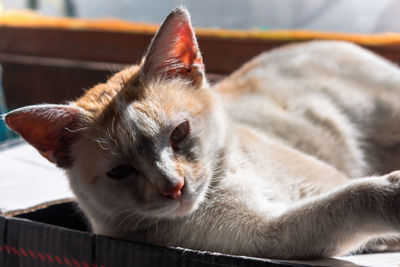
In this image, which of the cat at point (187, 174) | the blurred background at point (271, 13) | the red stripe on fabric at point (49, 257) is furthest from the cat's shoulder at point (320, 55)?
the red stripe on fabric at point (49, 257)

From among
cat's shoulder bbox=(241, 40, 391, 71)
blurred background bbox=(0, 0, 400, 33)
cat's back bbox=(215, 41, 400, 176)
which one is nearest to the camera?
cat's back bbox=(215, 41, 400, 176)

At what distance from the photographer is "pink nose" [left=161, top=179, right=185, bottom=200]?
1.01m

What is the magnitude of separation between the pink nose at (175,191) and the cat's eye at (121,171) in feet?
0.35

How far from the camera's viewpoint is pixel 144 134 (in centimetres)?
106

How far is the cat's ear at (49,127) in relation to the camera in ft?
3.56

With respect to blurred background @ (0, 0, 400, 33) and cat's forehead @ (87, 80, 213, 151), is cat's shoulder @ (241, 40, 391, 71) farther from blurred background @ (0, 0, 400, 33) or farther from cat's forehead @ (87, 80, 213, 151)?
cat's forehead @ (87, 80, 213, 151)

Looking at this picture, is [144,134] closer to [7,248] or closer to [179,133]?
[179,133]

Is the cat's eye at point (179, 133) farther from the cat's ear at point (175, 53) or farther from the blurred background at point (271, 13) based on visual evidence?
the blurred background at point (271, 13)

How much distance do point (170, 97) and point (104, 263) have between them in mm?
416

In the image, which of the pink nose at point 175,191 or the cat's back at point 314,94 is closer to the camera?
the pink nose at point 175,191

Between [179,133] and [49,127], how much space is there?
0.31 meters

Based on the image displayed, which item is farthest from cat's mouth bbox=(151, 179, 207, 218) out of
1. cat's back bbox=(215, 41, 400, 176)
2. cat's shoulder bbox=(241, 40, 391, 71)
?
cat's shoulder bbox=(241, 40, 391, 71)

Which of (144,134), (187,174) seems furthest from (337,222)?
(144,134)

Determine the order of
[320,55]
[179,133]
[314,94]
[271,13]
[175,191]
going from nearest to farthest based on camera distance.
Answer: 1. [175,191]
2. [179,133]
3. [314,94]
4. [320,55]
5. [271,13]
